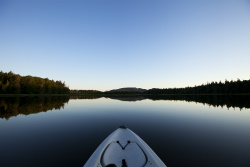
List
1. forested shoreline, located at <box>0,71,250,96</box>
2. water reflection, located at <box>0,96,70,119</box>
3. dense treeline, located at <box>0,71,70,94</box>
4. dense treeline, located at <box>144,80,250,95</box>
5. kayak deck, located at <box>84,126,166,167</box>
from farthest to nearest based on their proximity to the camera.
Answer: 1. dense treeline, located at <box>144,80,250,95</box>
2. forested shoreline, located at <box>0,71,250,96</box>
3. dense treeline, located at <box>0,71,70,94</box>
4. water reflection, located at <box>0,96,70,119</box>
5. kayak deck, located at <box>84,126,166,167</box>

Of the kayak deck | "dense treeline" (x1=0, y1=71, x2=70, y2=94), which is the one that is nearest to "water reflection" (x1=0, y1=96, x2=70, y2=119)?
the kayak deck

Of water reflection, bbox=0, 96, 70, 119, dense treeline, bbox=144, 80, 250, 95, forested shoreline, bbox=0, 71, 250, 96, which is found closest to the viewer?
water reflection, bbox=0, 96, 70, 119

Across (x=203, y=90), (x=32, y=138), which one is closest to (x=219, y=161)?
(x=32, y=138)

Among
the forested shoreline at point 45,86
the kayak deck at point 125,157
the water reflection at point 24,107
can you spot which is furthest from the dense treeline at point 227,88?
the kayak deck at point 125,157

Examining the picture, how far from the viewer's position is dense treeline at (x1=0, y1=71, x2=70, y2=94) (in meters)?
71.9

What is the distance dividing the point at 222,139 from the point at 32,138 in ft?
52.0

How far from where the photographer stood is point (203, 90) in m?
114

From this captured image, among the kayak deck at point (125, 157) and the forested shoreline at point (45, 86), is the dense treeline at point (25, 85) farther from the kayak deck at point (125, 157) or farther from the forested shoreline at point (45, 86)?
the kayak deck at point (125, 157)

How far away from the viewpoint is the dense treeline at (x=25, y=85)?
236 feet

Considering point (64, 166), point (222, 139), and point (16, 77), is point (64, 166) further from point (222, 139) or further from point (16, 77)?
point (16, 77)

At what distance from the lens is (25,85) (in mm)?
80688

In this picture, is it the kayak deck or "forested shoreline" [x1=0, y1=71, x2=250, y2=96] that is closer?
the kayak deck

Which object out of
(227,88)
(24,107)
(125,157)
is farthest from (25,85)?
(227,88)

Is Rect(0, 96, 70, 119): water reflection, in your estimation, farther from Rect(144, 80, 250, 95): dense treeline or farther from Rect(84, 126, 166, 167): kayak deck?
Rect(144, 80, 250, 95): dense treeline
